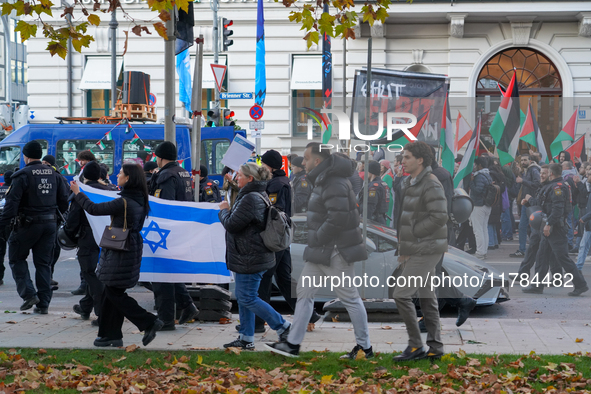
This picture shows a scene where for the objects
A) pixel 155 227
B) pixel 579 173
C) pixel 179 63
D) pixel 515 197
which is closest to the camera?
pixel 155 227

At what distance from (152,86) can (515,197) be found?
18069mm

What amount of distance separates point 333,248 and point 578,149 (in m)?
3.51

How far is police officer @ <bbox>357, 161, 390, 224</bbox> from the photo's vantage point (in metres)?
8.16

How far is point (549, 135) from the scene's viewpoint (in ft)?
26.3

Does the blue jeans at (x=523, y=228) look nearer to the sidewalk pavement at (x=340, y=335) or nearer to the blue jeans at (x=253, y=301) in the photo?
the sidewalk pavement at (x=340, y=335)

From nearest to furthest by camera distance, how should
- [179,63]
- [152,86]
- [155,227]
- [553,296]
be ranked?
[155,227]
[553,296]
[179,63]
[152,86]

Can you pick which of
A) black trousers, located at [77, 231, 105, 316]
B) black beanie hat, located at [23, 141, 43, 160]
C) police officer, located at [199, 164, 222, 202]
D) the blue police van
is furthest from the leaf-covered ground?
the blue police van

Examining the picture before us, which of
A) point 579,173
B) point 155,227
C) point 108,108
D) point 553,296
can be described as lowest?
point 553,296

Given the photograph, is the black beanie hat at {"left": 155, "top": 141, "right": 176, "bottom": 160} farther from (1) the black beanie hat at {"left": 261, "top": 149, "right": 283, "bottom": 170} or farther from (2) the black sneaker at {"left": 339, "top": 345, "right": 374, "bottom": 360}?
(2) the black sneaker at {"left": 339, "top": 345, "right": 374, "bottom": 360}

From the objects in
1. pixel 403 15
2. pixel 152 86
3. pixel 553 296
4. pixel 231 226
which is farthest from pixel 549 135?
pixel 152 86

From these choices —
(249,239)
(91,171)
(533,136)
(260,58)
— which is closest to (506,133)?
(533,136)

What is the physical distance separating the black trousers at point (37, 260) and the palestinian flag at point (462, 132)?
4.86 metres

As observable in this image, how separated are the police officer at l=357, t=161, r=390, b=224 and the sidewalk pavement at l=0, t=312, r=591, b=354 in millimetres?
1248

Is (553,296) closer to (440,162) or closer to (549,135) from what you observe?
(549,135)
